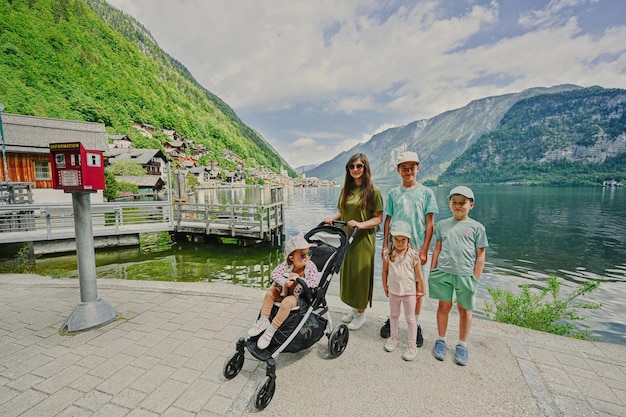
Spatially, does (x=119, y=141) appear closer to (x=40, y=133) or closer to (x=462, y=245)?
(x=40, y=133)

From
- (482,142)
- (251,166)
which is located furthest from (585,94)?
(251,166)

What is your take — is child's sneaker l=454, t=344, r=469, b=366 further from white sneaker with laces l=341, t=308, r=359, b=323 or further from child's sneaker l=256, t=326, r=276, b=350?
child's sneaker l=256, t=326, r=276, b=350

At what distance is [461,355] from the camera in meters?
3.00

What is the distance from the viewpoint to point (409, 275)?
317 centimetres

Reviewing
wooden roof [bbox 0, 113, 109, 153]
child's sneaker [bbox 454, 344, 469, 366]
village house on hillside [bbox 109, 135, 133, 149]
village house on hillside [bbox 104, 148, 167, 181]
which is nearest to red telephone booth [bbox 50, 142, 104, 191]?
child's sneaker [bbox 454, 344, 469, 366]

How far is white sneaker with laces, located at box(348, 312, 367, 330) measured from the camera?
3725 millimetres

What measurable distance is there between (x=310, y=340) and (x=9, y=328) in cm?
406

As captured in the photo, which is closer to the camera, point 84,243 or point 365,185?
point 365,185

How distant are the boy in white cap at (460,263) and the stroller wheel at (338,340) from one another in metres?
1.02

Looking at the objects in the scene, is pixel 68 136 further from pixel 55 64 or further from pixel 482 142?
pixel 482 142

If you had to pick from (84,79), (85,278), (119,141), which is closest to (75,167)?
(85,278)

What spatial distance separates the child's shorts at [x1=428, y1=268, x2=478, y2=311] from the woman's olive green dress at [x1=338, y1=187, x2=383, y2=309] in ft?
2.57

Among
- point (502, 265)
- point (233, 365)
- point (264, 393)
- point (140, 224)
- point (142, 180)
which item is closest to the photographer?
point (264, 393)

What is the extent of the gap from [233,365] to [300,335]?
2.33 feet
